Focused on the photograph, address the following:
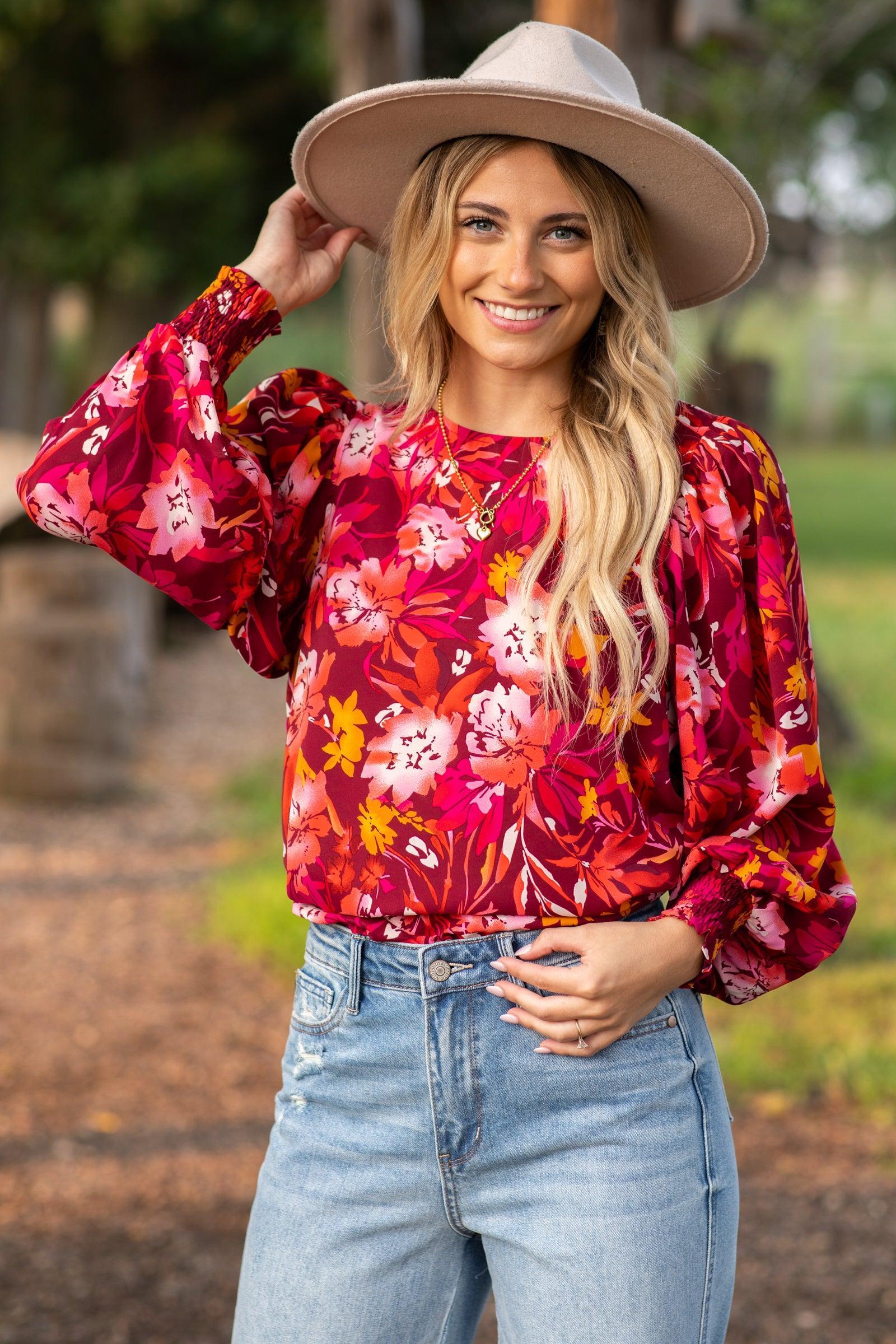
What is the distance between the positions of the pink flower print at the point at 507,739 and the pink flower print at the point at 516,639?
23 mm

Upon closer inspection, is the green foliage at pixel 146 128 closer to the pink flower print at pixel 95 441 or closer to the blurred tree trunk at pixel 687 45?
the blurred tree trunk at pixel 687 45

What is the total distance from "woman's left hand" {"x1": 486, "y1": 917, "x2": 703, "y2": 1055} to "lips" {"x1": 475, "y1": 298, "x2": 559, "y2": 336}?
685 mm

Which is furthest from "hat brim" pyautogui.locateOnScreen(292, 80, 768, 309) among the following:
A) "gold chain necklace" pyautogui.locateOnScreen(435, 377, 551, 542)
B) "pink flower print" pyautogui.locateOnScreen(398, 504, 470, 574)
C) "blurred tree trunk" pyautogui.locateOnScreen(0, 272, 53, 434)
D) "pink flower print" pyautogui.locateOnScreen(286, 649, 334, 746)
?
"blurred tree trunk" pyautogui.locateOnScreen(0, 272, 53, 434)

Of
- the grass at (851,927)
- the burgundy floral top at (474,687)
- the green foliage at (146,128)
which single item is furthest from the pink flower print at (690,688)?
the green foliage at (146,128)

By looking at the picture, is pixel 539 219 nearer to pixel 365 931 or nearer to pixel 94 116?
pixel 365 931

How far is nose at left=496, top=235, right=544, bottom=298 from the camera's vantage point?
1699mm

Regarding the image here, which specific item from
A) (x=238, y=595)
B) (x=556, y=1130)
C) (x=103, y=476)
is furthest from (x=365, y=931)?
(x=103, y=476)

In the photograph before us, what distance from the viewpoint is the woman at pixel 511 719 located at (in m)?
1.60

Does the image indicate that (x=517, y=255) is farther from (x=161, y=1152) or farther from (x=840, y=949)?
(x=840, y=949)

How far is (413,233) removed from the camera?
1.82 m

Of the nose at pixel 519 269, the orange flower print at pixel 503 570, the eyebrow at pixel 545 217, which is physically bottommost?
the orange flower print at pixel 503 570

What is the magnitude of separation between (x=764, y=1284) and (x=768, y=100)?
22.3 feet

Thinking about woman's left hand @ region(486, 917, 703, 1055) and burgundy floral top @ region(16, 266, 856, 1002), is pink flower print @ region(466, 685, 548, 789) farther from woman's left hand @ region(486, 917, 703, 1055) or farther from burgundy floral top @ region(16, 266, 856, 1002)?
woman's left hand @ region(486, 917, 703, 1055)

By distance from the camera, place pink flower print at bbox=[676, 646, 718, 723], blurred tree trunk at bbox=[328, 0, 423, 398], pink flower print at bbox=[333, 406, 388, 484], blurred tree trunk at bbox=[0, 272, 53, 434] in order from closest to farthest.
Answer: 1. pink flower print at bbox=[676, 646, 718, 723]
2. pink flower print at bbox=[333, 406, 388, 484]
3. blurred tree trunk at bbox=[328, 0, 423, 398]
4. blurred tree trunk at bbox=[0, 272, 53, 434]
